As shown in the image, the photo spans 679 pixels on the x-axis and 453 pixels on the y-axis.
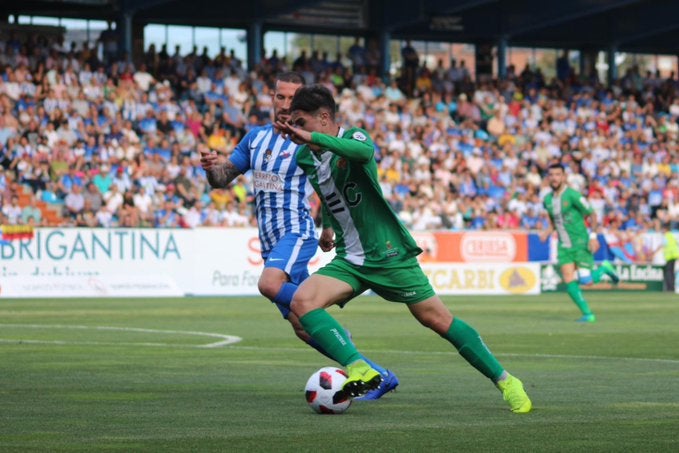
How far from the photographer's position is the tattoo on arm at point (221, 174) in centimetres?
1023

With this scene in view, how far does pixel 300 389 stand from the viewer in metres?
10.5

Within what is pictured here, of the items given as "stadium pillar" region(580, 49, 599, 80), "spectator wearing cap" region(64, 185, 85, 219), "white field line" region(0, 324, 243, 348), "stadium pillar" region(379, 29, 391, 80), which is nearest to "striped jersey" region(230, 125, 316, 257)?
"white field line" region(0, 324, 243, 348)

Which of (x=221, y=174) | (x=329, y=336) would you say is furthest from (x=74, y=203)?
(x=329, y=336)

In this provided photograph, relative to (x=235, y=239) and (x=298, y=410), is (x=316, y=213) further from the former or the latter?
(x=298, y=410)

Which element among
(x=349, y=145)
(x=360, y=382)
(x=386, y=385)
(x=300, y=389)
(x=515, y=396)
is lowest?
(x=300, y=389)

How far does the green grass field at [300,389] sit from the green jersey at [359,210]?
992mm

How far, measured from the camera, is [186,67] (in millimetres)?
38750

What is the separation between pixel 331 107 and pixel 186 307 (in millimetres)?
17801

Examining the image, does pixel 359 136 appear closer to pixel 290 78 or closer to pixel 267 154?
pixel 290 78

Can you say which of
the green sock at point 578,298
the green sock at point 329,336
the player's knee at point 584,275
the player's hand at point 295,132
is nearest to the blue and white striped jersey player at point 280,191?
the green sock at point 329,336

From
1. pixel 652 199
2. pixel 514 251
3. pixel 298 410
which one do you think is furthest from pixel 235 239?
pixel 298 410

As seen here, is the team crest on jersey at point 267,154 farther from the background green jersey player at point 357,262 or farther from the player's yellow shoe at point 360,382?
the player's yellow shoe at point 360,382

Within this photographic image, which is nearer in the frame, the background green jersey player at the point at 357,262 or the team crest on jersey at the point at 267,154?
the background green jersey player at the point at 357,262

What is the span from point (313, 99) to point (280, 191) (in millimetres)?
2279
